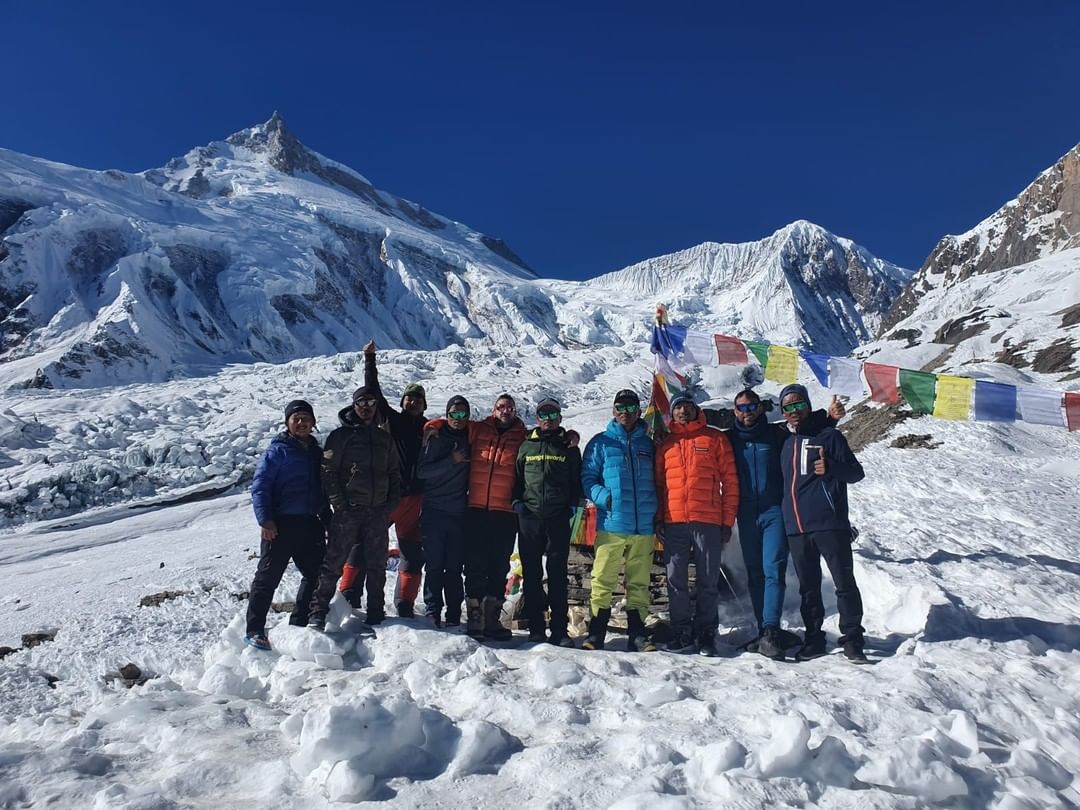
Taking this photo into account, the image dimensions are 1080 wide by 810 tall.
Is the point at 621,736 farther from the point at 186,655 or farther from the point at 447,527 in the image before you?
the point at 186,655

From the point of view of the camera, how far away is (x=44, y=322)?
50.8m

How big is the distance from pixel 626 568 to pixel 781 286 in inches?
5001

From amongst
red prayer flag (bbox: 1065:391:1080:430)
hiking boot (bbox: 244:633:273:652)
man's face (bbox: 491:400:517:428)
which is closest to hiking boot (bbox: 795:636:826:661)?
man's face (bbox: 491:400:517:428)

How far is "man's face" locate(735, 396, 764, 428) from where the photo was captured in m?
4.81

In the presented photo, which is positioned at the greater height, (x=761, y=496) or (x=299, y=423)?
(x=299, y=423)

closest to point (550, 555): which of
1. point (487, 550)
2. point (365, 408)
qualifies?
point (487, 550)

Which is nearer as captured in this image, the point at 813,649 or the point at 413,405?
the point at 813,649

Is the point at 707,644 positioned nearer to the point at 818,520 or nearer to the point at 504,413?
the point at 818,520

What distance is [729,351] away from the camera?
7.67 meters

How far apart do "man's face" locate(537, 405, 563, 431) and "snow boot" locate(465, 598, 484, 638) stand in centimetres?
124

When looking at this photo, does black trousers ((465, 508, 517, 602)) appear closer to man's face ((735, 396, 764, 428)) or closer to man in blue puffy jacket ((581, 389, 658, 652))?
man in blue puffy jacket ((581, 389, 658, 652))

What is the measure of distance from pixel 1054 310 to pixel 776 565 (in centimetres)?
4009

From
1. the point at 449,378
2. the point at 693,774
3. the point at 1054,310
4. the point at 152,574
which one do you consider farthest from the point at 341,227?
the point at 693,774

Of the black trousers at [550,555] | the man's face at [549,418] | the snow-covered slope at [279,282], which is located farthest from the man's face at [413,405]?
the snow-covered slope at [279,282]
